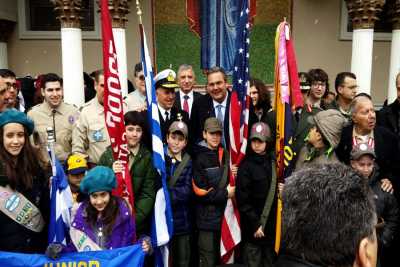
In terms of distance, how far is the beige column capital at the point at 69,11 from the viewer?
305 inches

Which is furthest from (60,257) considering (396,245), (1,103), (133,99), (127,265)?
(396,245)

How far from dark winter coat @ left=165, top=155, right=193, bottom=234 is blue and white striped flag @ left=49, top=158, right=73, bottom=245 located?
939mm

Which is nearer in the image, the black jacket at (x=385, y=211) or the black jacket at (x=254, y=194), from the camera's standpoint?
the black jacket at (x=385, y=211)

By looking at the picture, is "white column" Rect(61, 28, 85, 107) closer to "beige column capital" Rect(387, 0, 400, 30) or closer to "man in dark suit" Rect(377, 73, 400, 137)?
"man in dark suit" Rect(377, 73, 400, 137)

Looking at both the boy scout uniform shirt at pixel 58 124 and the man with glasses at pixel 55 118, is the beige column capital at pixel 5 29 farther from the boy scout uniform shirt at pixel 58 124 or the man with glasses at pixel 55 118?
the boy scout uniform shirt at pixel 58 124

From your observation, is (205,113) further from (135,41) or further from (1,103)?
(135,41)

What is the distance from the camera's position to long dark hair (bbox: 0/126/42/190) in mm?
2791

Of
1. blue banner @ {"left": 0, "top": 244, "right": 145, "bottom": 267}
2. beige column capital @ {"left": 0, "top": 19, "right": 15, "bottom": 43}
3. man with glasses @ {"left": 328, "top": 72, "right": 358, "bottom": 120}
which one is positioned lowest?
blue banner @ {"left": 0, "top": 244, "right": 145, "bottom": 267}

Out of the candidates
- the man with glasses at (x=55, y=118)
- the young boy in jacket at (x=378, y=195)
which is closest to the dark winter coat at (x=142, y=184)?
the man with glasses at (x=55, y=118)

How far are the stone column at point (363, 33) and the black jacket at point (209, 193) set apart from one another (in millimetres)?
5684

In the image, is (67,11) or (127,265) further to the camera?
(67,11)

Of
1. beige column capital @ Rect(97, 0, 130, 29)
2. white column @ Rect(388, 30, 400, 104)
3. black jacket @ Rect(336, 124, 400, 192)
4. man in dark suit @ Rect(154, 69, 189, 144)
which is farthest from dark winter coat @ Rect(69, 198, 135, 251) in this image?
white column @ Rect(388, 30, 400, 104)

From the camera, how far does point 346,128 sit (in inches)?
145

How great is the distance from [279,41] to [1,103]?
2.70 meters
